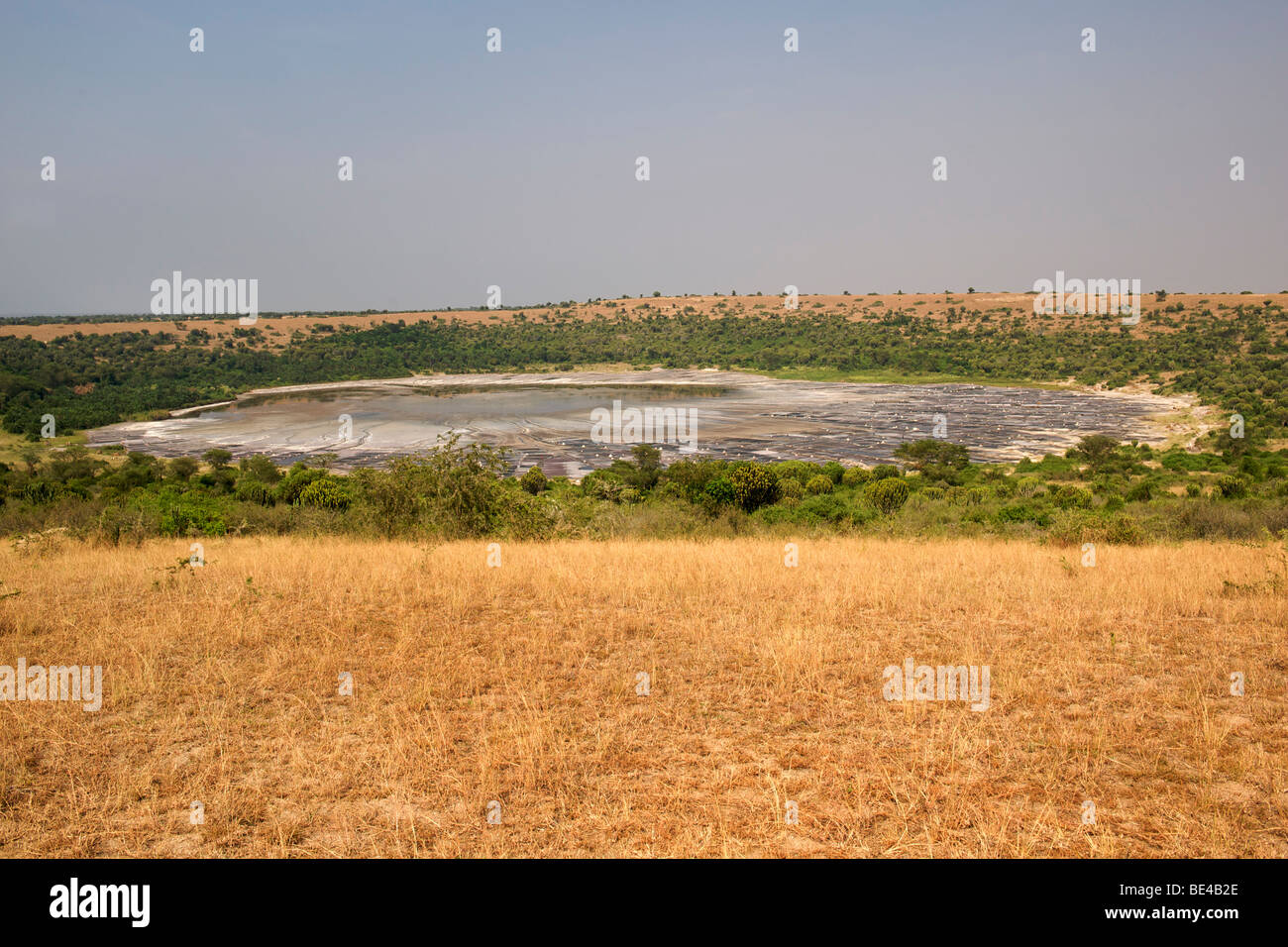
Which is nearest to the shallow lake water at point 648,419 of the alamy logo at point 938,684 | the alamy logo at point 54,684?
the alamy logo at point 54,684

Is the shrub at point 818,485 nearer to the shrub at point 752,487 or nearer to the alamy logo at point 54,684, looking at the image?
the shrub at point 752,487

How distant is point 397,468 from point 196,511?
5688mm

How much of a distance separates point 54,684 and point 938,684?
696 cm

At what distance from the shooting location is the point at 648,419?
60062 mm

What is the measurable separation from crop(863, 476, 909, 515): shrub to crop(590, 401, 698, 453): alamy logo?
690 inches

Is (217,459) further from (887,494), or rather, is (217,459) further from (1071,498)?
(1071,498)

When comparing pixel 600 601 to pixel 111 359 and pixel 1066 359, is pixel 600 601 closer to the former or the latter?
pixel 1066 359

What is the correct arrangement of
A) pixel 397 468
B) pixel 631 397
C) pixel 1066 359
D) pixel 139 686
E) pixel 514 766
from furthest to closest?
pixel 1066 359 → pixel 631 397 → pixel 397 468 → pixel 139 686 → pixel 514 766

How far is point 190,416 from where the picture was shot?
221 ft

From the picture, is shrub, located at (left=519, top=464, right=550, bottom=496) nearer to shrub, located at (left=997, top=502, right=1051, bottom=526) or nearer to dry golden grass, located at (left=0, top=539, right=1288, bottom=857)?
shrub, located at (left=997, top=502, right=1051, bottom=526)

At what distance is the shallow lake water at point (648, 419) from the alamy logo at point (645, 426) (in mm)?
149

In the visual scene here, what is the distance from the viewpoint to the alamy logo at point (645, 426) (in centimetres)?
4969

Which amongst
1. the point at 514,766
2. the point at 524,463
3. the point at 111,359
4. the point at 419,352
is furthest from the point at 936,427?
the point at 111,359

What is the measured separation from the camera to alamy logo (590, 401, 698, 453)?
49688 mm
